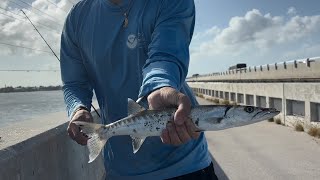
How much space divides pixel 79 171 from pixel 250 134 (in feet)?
54.7

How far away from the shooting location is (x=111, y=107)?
4.10 m

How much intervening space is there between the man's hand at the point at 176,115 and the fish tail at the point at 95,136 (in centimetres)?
68

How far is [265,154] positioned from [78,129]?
13633mm

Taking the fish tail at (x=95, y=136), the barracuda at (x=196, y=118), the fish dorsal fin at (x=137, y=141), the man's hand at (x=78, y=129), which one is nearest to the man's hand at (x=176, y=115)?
the barracuda at (x=196, y=118)

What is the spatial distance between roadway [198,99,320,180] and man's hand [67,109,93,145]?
8.91 metres

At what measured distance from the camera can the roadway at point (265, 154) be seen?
1325 cm

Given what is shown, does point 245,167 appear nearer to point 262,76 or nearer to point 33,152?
point 33,152

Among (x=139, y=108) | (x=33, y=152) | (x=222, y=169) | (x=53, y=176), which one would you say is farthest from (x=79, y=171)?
(x=222, y=169)

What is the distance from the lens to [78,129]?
390cm

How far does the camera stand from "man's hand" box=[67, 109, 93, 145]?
12.8 ft

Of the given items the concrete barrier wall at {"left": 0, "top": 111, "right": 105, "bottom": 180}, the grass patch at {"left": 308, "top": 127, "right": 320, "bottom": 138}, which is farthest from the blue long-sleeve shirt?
the grass patch at {"left": 308, "top": 127, "right": 320, "bottom": 138}

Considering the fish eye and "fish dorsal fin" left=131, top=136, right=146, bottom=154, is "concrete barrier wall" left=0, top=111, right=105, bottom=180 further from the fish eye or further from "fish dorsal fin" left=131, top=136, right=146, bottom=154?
the fish eye

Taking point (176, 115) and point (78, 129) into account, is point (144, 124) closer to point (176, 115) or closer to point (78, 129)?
point (176, 115)

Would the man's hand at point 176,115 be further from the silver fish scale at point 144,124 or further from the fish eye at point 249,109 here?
the fish eye at point 249,109
